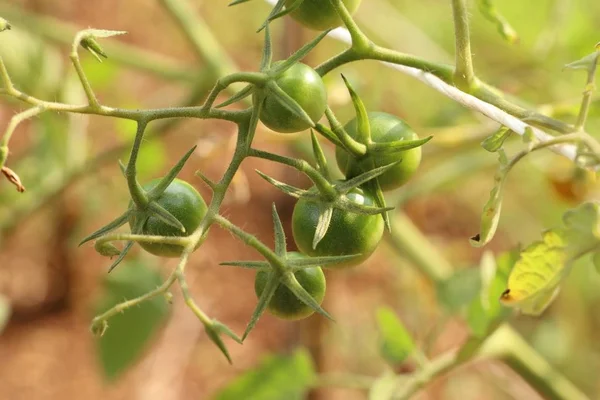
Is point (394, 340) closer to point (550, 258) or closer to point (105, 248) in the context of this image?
point (550, 258)

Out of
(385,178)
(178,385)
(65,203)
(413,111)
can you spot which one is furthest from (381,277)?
(385,178)

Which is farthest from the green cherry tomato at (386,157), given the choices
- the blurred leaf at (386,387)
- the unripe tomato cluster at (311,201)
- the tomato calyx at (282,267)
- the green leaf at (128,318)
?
the green leaf at (128,318)

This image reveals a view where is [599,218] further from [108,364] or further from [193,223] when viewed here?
[108,364]

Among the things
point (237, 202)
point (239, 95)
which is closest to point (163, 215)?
point (239, 95)

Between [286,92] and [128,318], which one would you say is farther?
[128,318]

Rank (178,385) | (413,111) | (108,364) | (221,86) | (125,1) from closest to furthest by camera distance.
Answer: (221,86)
(108,364)
(178,385)
(413,111)
(125,1)

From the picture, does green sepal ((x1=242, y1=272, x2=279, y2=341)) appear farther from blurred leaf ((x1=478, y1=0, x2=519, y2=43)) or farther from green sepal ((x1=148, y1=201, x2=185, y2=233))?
blurred leaf ((x1=478, y1=0, x2=519, y2=43))
